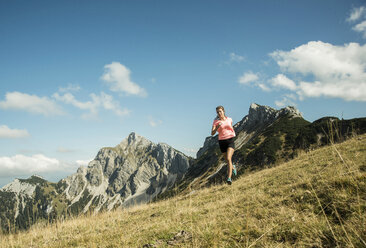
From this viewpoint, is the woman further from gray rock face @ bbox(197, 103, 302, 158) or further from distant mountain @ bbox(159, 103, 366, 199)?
gray rock face @ bbox(197, 103, 302, 158)

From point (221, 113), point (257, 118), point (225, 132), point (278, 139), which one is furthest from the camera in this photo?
point (257, 118)

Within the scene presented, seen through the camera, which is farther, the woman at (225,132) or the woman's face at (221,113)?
the woman's face at (221,113)

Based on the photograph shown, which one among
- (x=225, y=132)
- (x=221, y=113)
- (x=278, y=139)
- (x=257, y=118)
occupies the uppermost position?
(x=257, y=118)

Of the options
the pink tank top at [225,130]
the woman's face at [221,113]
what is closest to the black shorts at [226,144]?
the pink tank top at [225,130]

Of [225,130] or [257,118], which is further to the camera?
[257,118]

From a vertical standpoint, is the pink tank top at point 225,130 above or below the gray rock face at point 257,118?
below

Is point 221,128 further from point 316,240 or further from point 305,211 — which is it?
point 316,240

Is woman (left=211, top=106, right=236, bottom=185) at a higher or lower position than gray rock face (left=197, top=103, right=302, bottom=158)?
lower

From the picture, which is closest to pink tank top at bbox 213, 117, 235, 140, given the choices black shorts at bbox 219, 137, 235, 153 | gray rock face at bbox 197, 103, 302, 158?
black shorts at bbox 219, 137, 235, 153

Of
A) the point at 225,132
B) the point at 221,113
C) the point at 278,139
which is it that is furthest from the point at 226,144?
the point at 278,139

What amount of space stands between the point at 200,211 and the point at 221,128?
389cm

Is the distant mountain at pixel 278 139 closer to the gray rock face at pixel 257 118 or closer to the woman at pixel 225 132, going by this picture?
the gray rock face at pixel 257 118

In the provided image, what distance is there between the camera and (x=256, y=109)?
442 feet

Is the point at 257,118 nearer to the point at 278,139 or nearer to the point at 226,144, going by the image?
the point at 278,139
